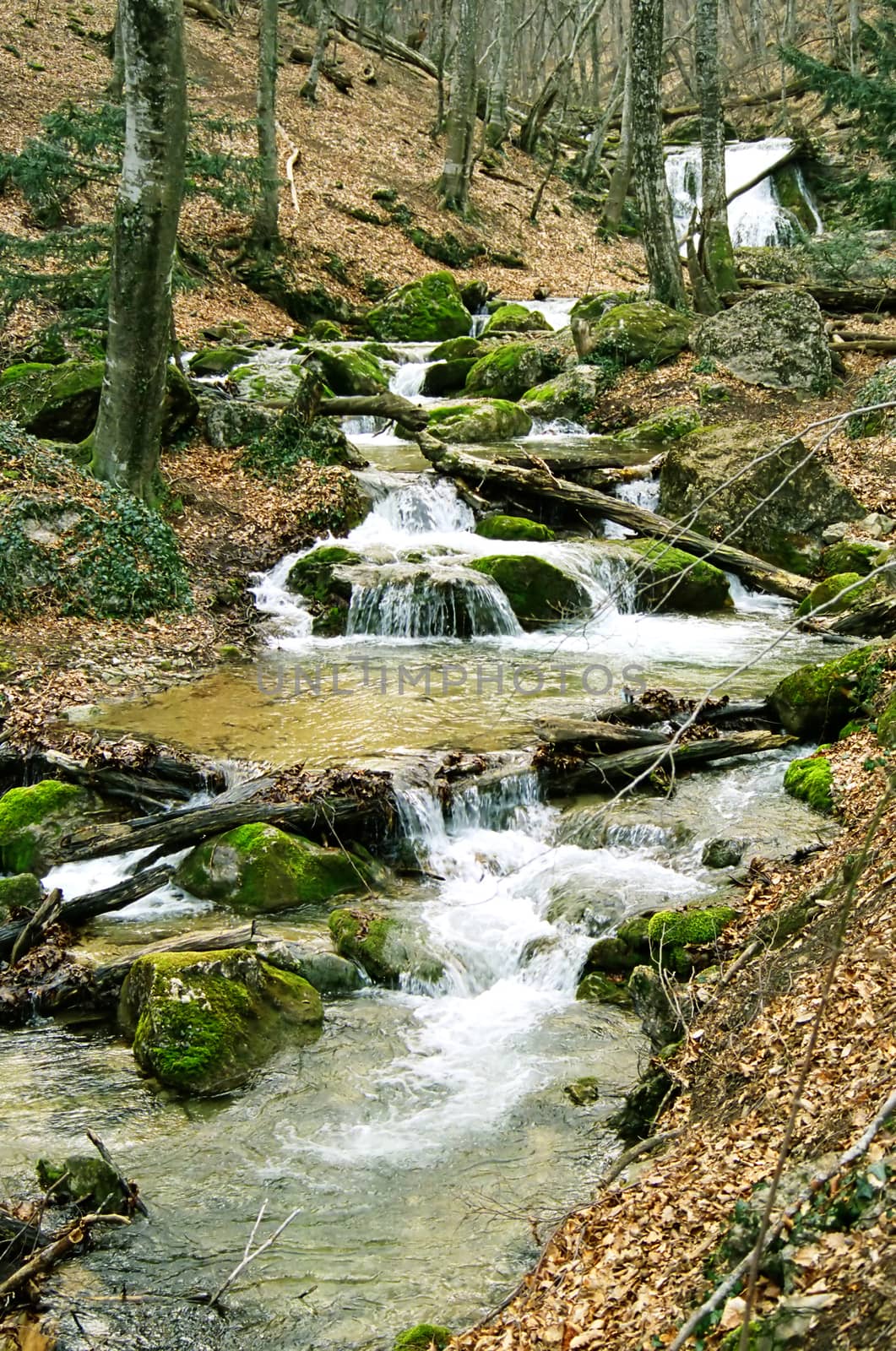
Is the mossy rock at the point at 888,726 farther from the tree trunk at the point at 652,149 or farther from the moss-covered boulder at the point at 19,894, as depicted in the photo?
the tree trunk at the point at 652,149

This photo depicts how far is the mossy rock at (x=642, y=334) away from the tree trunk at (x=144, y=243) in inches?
406

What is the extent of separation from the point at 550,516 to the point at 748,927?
9.77 metres

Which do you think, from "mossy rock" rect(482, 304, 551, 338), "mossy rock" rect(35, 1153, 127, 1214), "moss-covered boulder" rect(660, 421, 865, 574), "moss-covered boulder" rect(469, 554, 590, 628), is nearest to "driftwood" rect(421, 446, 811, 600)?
"moss-covered boulder" rect(660, 421, 865, 574)

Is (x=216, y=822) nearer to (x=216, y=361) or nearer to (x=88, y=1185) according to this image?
(x=88, y=1185)

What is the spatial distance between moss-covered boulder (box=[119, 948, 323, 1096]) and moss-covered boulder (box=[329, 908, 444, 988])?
51 centimetres

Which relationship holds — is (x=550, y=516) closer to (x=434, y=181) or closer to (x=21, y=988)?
(x=21, y=988)

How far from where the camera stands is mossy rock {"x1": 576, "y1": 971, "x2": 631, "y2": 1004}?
21.7 ft

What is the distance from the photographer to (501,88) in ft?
114

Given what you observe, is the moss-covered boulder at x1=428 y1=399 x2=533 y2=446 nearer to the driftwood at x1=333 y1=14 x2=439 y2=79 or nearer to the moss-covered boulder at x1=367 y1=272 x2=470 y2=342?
the moss-covered boulder at x1=367 y1=272 x2=470 y2=342

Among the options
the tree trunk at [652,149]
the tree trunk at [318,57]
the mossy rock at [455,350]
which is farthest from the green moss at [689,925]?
the tree trunk at [318,57]

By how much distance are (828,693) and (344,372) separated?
Answer: 1140 cm

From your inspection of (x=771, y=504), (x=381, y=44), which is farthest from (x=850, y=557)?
(x=381, y=44)

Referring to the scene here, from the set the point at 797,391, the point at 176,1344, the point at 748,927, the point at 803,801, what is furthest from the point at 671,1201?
the point at 797,391

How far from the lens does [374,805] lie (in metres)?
8.26
